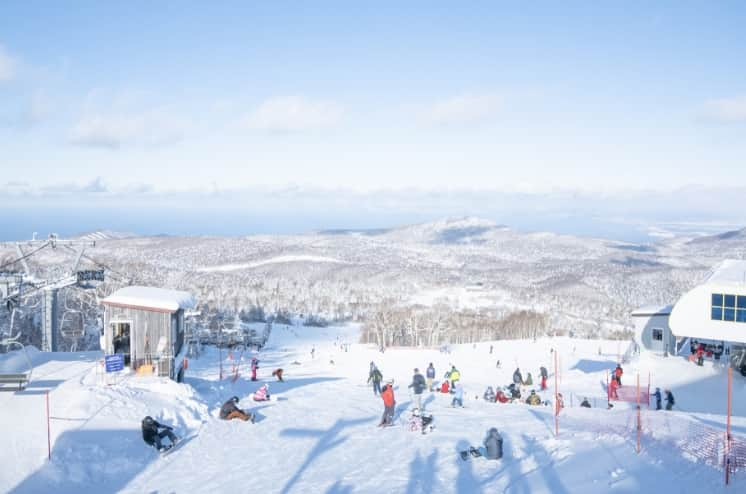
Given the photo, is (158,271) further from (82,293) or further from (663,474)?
(663,474)

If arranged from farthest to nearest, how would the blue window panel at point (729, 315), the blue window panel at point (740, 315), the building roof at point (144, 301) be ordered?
the blue window panel at point (729, 315) → the blue window panel at point (740, 315) → the building roof at point (144, 301)

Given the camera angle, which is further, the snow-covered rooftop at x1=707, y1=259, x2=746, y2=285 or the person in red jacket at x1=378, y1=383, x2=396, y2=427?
the snow-covered rooftop at x1=707, y1=259, x2=746, y2=285

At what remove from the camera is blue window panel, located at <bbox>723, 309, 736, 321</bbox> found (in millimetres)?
22250

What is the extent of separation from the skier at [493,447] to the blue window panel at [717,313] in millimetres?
15282

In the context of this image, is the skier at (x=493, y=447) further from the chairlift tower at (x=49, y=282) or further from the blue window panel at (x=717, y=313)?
the chairlift tower at (x=49, y=282)

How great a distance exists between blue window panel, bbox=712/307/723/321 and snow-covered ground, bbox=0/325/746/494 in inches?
138

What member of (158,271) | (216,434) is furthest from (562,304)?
(216,434)

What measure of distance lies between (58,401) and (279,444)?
5493 millimetres

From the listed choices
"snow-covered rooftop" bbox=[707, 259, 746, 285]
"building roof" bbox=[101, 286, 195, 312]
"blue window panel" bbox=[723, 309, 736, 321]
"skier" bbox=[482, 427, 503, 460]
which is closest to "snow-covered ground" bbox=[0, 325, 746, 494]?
"skier" bbox=[482, 427, 503, 460]

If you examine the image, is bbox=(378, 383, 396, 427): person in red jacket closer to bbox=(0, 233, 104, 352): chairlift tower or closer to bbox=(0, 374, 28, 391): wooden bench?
bbox=(0, 374, 28, 391): wooden bench

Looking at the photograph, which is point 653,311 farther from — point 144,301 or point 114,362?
point 114,362

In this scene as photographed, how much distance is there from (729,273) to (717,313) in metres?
2.09

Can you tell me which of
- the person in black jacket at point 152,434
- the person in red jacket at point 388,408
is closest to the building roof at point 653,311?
the person in red jacket at point 388,408

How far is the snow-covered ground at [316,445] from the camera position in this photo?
34.3 feet
